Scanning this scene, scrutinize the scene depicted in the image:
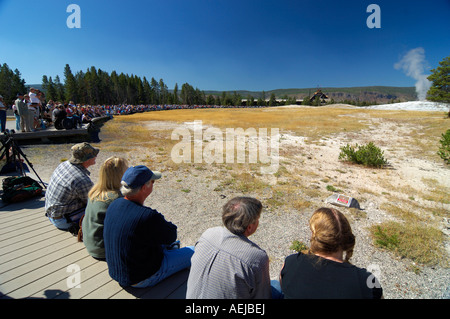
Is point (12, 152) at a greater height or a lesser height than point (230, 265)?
greater

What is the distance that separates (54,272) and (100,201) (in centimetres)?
110

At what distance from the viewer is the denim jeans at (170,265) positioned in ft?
7.78

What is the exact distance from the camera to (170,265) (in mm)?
2500

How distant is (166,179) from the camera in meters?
8.19

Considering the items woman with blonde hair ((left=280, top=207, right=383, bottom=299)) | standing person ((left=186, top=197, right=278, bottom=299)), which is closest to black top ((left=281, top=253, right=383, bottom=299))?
woman with blonde hair ((left=280, top=207, right=383, bottom=299))

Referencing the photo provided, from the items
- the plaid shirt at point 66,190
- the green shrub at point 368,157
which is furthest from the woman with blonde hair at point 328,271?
the green shrub at point 368,157

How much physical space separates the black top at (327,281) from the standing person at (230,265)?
10.2 inches

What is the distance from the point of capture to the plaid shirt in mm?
3282

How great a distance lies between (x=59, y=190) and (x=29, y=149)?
11241 millimetres

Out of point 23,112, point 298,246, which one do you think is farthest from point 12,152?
point 298,246

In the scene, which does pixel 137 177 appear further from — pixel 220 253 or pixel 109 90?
pixel 109 90

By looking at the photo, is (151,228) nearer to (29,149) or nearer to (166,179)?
(166,179)

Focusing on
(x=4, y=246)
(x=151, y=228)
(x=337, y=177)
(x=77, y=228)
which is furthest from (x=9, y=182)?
(x=337, y=177)

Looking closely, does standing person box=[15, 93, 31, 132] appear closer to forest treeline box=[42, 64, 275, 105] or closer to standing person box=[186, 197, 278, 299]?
standing person box=[186, 197, 278, 299]
